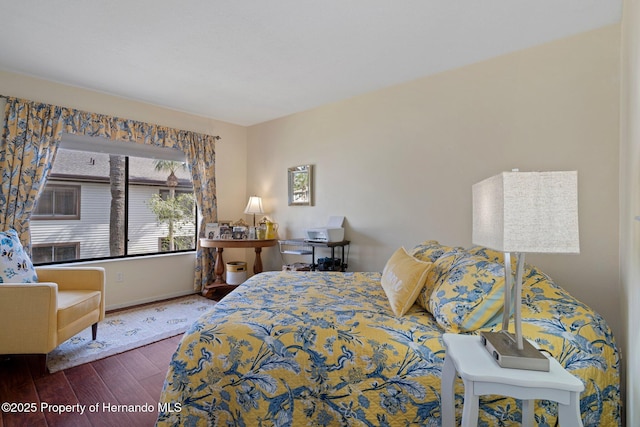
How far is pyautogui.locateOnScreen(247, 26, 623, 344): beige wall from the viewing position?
78.7 inches

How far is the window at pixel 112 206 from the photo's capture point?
3205 mm

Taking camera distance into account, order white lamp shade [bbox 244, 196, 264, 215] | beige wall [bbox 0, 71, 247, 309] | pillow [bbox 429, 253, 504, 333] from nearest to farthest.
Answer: pillow [bbox 429, 253, 504, 333] → beige wall [bbox 0, 71, 247, 309] → white lamp shade [bbox 244, 196, 264, 215]

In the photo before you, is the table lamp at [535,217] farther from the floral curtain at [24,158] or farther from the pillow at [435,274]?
the floral curtain at [24,158]

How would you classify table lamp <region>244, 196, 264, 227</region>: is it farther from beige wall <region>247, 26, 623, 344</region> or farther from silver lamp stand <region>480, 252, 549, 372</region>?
silver lamp stand <region>480, 252, 549, 372</region>

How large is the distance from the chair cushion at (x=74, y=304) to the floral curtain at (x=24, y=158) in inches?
36.7

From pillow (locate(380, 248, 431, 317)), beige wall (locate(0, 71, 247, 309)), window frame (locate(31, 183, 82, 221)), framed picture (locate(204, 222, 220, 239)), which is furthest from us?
framed picture (locate(204, 222, 220, 239))

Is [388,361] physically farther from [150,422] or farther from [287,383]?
[150,422]

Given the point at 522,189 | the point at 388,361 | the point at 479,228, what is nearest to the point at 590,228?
the point at 479,228

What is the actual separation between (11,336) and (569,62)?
14.3 feet

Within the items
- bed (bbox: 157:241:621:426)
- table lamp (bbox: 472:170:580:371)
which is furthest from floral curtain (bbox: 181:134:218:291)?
table lamp (bbox: 472:170:580:371)

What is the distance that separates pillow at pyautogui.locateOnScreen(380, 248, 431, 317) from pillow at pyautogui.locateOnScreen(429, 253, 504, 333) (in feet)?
0.38

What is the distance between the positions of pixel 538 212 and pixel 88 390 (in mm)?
2671

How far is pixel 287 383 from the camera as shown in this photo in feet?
4.09

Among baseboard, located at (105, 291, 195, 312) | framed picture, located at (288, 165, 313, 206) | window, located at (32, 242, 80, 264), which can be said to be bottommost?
baseboard, located at (105, 291, 195, 312)
